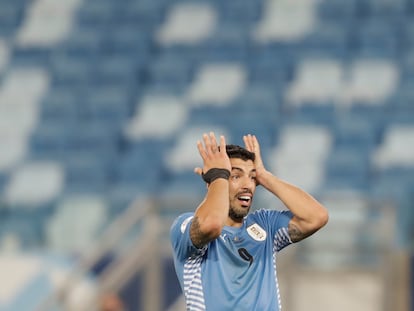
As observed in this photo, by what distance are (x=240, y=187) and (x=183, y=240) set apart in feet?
1.14

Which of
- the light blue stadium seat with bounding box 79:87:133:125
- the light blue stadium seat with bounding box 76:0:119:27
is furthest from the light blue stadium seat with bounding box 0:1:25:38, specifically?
the light blue stadium seat with bounding box 79:87:133:125

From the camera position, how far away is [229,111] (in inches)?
527

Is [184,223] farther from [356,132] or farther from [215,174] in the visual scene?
[356,132]

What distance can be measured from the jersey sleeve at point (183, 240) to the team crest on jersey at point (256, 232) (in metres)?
0.28

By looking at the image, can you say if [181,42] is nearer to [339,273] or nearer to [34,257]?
[34,257]

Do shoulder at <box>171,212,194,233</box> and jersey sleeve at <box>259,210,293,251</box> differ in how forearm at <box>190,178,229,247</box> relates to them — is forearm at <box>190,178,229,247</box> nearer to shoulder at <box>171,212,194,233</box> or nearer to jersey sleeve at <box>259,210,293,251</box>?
shoulder at <box>171,212,194,233</box>

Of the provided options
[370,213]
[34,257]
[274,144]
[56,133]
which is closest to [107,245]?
[34,257]

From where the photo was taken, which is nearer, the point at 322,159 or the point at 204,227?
the point at 204,227

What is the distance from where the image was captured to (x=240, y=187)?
17.1ft

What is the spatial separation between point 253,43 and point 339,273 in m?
5.08

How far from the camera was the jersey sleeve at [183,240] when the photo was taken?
5145 mm

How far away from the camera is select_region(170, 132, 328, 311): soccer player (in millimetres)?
5086

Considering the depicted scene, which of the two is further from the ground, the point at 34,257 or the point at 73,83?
the point at 73,83

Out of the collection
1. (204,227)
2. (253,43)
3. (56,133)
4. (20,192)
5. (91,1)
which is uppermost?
(91,1)
